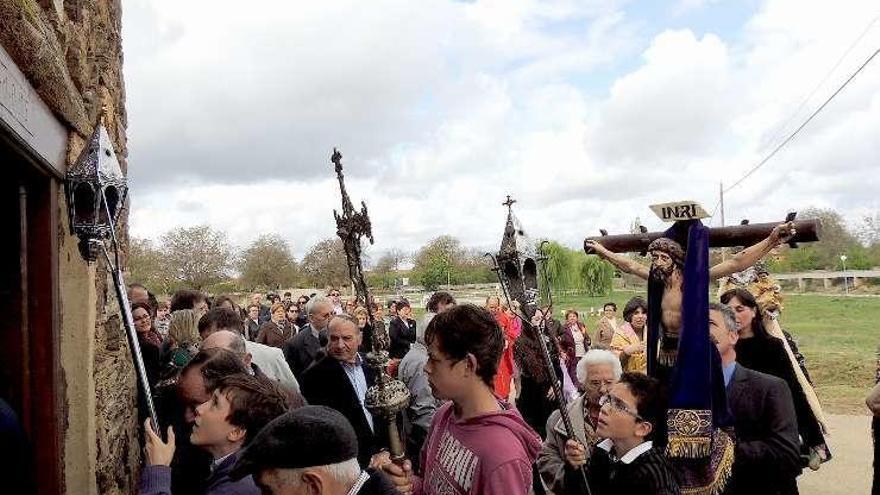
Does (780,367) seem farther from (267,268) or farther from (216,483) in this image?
(267,268)

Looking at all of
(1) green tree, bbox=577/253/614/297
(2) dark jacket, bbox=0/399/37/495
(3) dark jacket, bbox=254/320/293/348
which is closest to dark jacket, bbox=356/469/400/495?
(2) dark jacket, bbox=0/399/37/495

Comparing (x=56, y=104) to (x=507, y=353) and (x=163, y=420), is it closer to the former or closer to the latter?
(x=163, y=420)

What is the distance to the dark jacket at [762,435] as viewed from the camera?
3.32m

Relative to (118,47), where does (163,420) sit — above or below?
below

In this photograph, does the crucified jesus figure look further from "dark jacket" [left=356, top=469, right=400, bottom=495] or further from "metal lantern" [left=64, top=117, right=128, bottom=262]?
"metal lantern" [left=64, top=117, right=128, bottom=262]

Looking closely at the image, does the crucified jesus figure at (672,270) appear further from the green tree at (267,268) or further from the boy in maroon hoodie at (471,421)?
the green tree at (267,268)

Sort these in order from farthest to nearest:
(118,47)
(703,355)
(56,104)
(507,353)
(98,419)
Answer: (507,353)
(118,47)
(98,419)
(703,355)
(56,104)

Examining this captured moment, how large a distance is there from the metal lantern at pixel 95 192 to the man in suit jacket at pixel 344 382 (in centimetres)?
181

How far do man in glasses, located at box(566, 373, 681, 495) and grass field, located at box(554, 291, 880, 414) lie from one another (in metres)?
9.02

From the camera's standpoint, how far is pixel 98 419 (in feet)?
10.9

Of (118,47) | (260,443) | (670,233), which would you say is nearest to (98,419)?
(260,443)

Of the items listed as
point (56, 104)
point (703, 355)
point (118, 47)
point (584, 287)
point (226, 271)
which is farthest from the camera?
point (584, 287)

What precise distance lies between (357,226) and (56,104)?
1.36 m

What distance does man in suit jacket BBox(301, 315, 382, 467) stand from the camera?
4.14 metres
